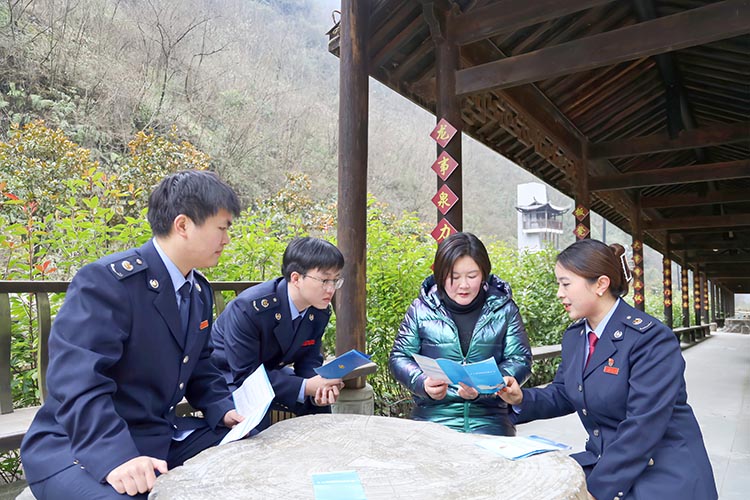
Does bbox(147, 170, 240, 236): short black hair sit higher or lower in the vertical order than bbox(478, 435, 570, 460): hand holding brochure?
higher

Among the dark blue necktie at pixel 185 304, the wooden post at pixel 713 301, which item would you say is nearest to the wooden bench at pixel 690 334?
the dark blue necktie at pixel 185 304

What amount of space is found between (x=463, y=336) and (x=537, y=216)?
30280 mm

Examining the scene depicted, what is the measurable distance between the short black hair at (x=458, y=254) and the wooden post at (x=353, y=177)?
150 centimetres

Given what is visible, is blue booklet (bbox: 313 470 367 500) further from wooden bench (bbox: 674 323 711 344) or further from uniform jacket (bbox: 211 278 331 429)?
wooden bench (bbox: 674 323 711 344)

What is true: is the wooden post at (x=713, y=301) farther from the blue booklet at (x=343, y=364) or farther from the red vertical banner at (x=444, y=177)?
the blue booklet at (x=343, y=364)

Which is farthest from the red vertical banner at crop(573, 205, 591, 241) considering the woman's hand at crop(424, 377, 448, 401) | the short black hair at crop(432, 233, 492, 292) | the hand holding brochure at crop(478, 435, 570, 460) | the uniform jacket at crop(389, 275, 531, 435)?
the hand holding brochure at crop(478, 435, 570, 460)

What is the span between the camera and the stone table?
47.2 inches

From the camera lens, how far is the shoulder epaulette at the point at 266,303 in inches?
90.9

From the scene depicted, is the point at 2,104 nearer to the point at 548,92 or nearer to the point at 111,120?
the point at 111,120

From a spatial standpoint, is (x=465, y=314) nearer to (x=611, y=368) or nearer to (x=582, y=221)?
(x=611, y=368)

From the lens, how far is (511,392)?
2.03 meters

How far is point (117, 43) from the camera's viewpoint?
1473 centimetres

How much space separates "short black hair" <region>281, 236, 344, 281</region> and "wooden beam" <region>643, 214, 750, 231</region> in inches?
507

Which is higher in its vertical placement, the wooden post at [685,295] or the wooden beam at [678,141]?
the wooden beam at [678,141]
